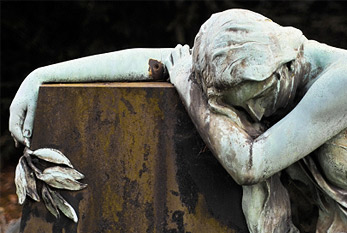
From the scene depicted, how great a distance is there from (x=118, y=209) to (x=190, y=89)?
49 cm

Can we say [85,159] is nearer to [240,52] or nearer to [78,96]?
[78,96]

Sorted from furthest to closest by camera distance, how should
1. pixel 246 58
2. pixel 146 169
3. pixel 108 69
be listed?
pixel 108 69
pixel 146 169
pixel 246 58

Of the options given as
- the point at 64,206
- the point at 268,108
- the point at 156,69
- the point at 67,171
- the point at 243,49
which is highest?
the point at 156,69

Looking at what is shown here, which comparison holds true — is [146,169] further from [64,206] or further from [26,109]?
[26,109]

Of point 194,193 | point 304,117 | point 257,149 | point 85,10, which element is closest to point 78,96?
point 194,193

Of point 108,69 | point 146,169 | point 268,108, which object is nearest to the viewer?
point 268,108

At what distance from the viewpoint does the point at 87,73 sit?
1.58m

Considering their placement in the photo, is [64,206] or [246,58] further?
[64,206]

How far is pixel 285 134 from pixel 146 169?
497 millimetres

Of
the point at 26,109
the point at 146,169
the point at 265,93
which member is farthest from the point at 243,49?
the point at 26,109

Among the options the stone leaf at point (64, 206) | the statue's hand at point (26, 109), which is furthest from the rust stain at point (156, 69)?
the stone leaf at point (64, 206)

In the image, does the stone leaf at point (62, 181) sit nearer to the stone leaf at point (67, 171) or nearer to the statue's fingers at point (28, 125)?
the stone leaf at point (67, 171)

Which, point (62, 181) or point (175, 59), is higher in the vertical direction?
point (175, 59)

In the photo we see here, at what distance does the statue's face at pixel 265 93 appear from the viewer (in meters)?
1.26
